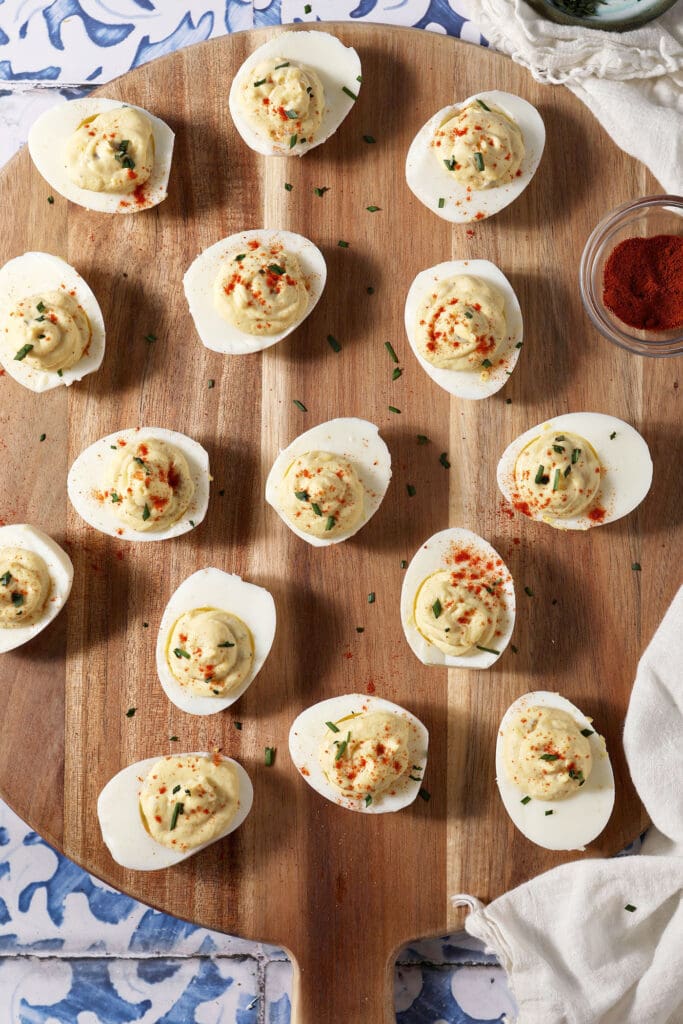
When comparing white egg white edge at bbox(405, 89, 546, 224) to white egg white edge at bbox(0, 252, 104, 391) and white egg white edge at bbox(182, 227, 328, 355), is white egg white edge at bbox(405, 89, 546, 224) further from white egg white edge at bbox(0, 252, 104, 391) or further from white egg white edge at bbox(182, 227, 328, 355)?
white egg white edge at bbox(0, 252, 104, 391)

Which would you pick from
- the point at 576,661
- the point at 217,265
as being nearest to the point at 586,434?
the point at 576,661

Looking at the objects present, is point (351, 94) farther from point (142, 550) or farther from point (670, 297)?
point (142, 550)

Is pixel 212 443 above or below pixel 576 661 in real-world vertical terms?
above

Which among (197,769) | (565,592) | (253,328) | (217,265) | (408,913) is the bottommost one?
(408,913)

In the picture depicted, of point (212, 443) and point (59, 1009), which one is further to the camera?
point (59, 1009)

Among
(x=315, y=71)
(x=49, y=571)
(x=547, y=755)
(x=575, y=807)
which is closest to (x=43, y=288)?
(x=49, y=571)

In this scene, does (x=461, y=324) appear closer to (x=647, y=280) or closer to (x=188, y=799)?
(x=647, y=280)

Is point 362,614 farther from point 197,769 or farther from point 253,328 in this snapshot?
point 253,328

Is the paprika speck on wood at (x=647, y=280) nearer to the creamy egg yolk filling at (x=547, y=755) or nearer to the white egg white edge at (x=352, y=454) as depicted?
the white egg white edge at (x=352, y=454)
